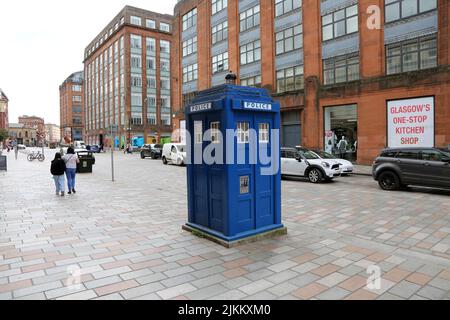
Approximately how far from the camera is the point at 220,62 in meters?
33.9

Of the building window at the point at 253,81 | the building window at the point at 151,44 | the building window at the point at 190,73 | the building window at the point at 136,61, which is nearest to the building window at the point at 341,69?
the building window at the point at 253,81

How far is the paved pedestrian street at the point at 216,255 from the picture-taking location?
370 centimetres

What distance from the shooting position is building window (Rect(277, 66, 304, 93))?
2577cm

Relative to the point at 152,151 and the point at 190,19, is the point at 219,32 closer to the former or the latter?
the point at 190,19

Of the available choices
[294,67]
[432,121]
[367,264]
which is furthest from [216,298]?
[294,67]

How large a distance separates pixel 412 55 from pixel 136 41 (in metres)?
54.2

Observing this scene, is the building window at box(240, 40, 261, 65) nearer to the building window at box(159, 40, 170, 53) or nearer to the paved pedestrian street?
the paved pedestrian street

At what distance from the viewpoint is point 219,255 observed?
482cm

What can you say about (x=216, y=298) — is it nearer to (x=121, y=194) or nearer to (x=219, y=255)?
(x=219, y=255)

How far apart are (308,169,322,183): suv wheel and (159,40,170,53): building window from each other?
5931 cm

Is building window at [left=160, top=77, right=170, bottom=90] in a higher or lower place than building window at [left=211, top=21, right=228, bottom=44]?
higher

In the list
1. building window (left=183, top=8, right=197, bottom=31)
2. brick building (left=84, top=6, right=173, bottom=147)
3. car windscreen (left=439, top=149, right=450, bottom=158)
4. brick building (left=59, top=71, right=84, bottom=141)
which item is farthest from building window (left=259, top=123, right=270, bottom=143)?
brick building (left=59, top=71, right=84, bottom=141)

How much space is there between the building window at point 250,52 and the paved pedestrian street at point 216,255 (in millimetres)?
23263

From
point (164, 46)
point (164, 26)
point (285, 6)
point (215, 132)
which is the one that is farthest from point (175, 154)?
point (164, 26)
